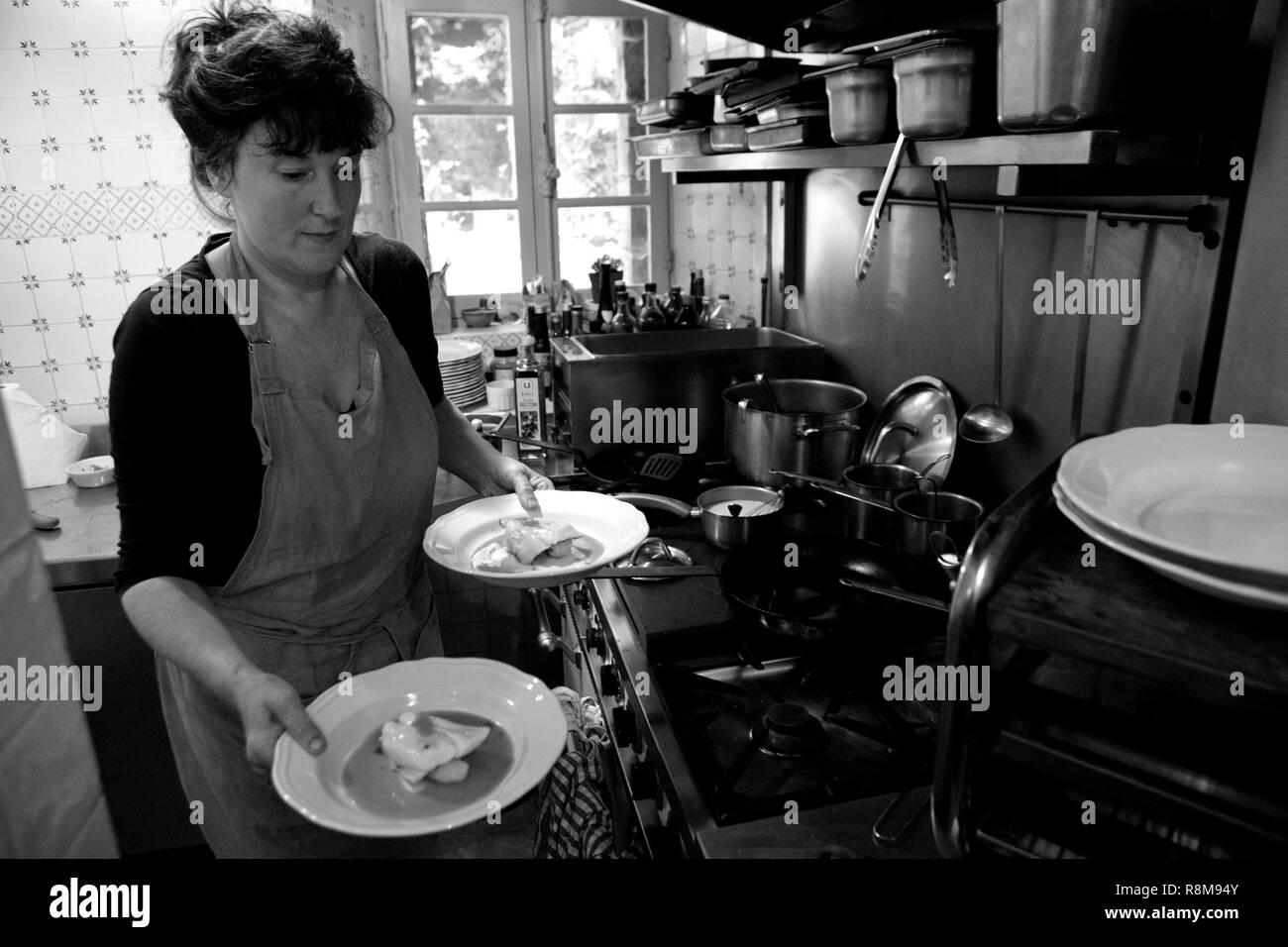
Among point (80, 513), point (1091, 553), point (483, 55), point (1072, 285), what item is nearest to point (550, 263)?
point (483, 55)

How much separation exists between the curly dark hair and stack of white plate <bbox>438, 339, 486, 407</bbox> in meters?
1.50

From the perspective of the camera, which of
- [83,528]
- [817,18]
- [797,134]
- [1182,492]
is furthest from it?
[83,528]

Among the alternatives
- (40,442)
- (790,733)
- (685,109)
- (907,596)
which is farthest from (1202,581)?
(40,442)

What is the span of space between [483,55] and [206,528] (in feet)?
9.07

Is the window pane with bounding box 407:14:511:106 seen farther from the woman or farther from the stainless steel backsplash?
the woman

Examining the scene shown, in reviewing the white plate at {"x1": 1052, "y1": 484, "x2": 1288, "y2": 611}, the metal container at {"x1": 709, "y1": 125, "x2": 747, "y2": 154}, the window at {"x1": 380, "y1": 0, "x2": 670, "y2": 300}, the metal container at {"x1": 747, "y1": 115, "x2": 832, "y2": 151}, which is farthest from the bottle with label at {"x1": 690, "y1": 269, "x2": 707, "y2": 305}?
the white plate at {"x1": 1052, "y1": 484, "x2": 1288, "y2": 611}

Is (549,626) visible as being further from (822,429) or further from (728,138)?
(728,138)

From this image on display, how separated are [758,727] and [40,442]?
2.27m

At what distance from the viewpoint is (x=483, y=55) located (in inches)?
133

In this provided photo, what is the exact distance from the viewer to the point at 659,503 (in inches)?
72.2

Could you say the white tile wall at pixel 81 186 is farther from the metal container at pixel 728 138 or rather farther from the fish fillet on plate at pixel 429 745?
the fish fillet on plate at pixel 429 745

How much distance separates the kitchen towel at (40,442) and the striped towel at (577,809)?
179cm

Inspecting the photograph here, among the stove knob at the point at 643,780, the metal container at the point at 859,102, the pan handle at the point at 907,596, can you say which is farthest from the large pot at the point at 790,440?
the stove knob at the point at 643,780

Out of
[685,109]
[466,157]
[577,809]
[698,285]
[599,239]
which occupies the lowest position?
[577,809]
